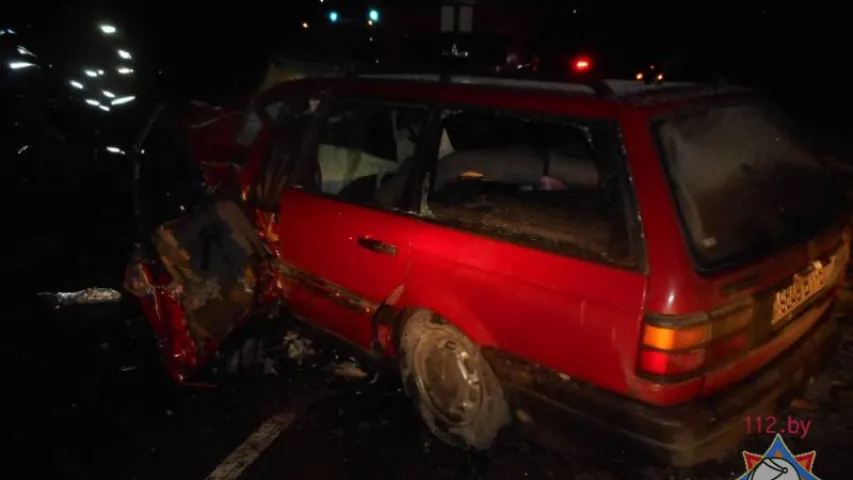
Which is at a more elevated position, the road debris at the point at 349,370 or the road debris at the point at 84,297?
the road debris at the point at 349,370

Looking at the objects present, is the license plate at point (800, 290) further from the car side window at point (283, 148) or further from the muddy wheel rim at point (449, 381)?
the car side window at point (283, 148)

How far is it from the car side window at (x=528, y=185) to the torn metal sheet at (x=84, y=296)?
129 inches

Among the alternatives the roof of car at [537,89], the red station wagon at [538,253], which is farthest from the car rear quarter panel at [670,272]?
the roof of car at [537,89]

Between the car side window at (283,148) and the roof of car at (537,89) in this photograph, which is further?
the car side window at (283,148)

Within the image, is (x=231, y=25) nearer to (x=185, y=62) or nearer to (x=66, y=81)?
(x=185, y=62)

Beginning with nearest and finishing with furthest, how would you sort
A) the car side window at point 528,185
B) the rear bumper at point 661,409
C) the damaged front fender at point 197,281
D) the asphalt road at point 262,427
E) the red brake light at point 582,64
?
the rear bumper at point 661,409, the car side window at point 528,185, the asphalt road at point 262,427, the damaged front fender at point 197,281, the red brake light at point 582,64

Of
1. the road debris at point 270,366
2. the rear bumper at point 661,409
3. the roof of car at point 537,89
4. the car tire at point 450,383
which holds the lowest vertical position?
the road debris at point 270,366

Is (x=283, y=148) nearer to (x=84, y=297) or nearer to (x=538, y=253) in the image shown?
(x=538, y=253)

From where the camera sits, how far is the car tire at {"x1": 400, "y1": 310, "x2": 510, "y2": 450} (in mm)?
3064

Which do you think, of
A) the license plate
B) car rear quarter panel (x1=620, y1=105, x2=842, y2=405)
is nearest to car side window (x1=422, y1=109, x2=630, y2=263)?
car rear quarter panel (x1=620, y1=105, x2=842, y2=405)

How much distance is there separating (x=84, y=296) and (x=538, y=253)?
4111 millimetres

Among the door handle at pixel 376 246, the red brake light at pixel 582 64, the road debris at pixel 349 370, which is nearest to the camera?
the door handle at pixel 376 246

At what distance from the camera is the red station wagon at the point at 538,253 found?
244 centimetres

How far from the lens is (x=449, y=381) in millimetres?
3268
